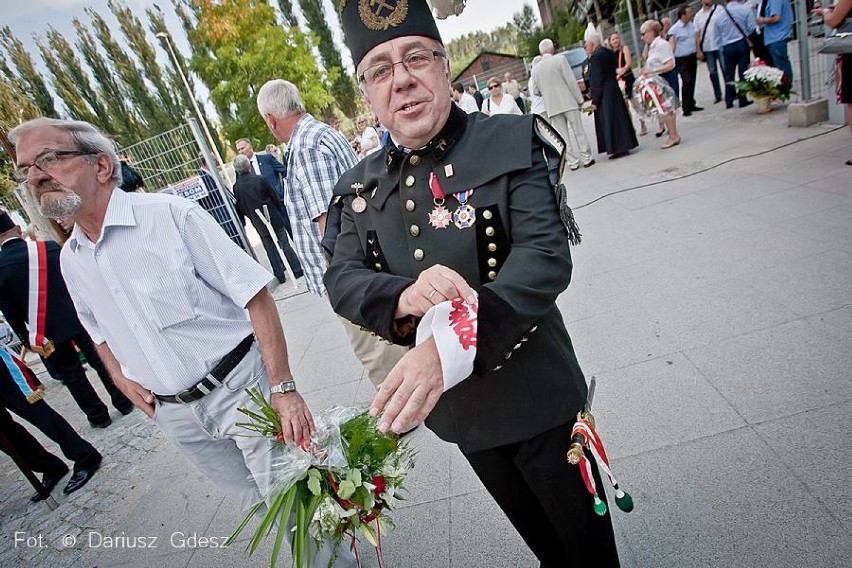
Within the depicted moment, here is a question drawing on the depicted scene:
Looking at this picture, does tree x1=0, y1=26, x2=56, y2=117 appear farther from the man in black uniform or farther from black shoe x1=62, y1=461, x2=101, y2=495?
the man in black uniform

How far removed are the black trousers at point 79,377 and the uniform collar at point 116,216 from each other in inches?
127

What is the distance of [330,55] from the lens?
3894cm

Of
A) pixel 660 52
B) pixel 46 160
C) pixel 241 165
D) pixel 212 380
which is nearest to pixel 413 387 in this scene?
pixel 212 380

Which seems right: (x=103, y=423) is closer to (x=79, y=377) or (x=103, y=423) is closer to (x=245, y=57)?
(x=79, y=377)

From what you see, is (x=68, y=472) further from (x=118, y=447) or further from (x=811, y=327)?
(x=811, y=327)

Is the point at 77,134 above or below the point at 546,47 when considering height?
below

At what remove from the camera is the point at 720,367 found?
264 centimetres

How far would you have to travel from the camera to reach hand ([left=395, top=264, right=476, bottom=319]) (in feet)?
3.28

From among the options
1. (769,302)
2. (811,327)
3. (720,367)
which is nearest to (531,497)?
(720,367)

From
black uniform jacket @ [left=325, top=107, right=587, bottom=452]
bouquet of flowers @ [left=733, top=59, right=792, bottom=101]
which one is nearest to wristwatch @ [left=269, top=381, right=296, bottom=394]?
black uniform jacket @ [left=325, top=107, right=587, bottom=452]

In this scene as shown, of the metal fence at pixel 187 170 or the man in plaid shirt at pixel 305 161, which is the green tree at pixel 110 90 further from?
the man in plaid shirt at pixel 305 161

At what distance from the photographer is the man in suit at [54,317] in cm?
378

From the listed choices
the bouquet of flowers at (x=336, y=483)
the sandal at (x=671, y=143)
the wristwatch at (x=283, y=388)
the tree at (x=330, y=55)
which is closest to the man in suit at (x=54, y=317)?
the wristwatch at (x=283, y=388)

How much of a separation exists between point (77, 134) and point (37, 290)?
273 centimetres
